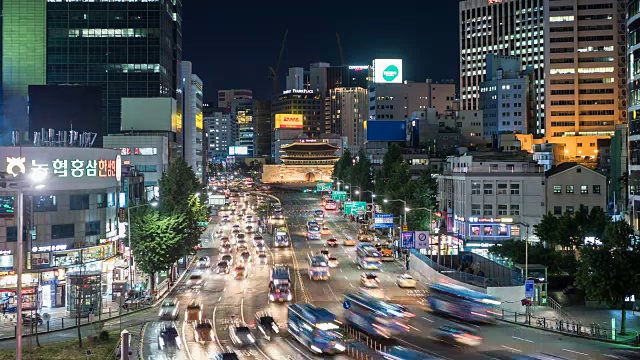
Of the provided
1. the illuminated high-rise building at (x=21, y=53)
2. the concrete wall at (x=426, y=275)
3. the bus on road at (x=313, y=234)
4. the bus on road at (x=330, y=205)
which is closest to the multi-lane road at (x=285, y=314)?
the concrete wall at (x=426, y=275)

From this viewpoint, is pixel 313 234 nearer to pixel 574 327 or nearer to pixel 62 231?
pixel 62 231

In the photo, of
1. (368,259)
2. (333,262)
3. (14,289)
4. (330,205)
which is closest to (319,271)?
(368,259)

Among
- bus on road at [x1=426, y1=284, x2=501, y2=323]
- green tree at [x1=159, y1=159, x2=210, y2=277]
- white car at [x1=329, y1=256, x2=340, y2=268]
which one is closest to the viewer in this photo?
bus on road at [x1=426, y1=284, x2=501, y2=323]

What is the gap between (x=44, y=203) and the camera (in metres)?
61.8

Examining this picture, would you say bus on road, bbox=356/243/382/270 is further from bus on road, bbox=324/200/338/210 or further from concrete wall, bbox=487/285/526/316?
bus on road, bbox=324/200/338/210

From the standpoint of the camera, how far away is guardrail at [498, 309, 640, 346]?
4550 centimetres

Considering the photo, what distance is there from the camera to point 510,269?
63.5 meters

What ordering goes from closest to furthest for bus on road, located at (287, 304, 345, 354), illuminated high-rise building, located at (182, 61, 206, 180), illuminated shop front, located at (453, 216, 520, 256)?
bus on road, located at (287, 304, 345, 354) < illuminated shop front, located at (453, 216, 520, 256) < illuminated high-rise building, located at (182, 61, 206, 180)

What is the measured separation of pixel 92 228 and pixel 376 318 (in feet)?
103

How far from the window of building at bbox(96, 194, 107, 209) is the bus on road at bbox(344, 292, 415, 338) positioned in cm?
2892

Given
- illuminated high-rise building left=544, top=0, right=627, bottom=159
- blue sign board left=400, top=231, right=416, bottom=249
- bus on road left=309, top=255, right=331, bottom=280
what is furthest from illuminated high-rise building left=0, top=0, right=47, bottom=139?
illuminated high-rise building left=544, top=0, right=627, bottom=159

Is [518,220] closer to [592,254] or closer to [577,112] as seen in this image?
[592,254]

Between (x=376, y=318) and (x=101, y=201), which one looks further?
(x=101, y=201)

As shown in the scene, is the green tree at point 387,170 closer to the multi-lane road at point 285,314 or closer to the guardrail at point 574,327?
the multi-lane road at point 285,314
